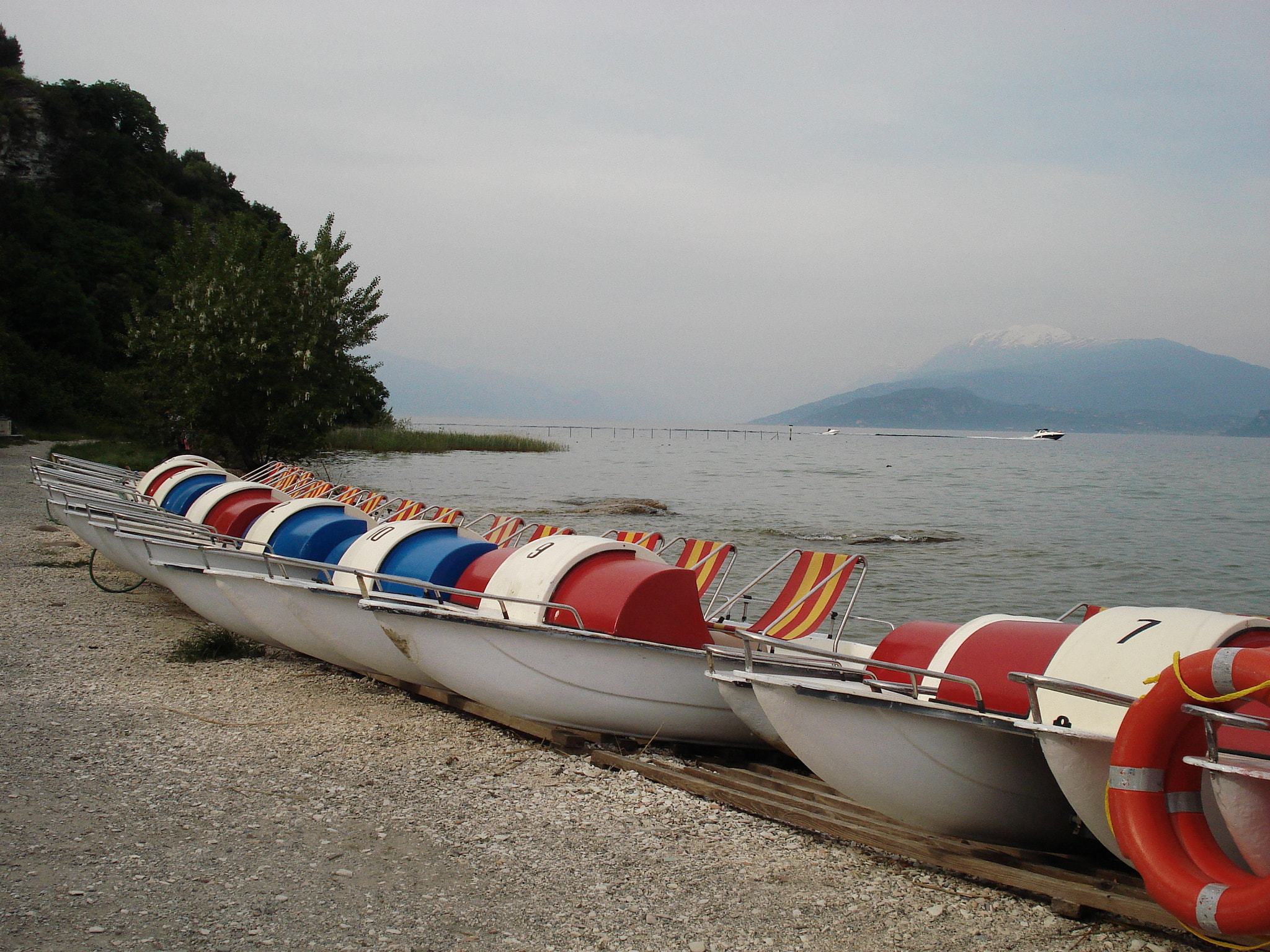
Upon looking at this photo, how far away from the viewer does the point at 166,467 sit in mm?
12711

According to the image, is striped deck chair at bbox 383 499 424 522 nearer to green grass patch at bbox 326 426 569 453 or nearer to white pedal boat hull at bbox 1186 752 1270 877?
white pedal boat hull at bbox 1186 752 1270 877

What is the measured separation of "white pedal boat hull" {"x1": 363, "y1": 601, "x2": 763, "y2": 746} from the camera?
5020mm

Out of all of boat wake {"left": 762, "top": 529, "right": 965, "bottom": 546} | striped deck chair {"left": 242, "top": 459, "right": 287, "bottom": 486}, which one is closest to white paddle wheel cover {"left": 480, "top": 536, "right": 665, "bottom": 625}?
striped deck chair {"left": 242, "top": 459, "right": 287, "bottom": 486}

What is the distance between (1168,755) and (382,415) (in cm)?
5776

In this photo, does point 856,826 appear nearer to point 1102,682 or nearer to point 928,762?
point 928,762

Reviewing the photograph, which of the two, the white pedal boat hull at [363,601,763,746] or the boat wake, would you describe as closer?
the white pedal boat hull at [363,601,763,746]

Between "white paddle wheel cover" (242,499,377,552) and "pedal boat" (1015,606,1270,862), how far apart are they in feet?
18.9

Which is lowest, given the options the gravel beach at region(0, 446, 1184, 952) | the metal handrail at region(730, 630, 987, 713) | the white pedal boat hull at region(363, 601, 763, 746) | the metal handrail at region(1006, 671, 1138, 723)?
the gravel beach at region(0, 446, 1184, 952)

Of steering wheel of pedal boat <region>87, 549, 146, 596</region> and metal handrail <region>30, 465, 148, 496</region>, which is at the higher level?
metal handrail <region>30, 465, 148, 496</region>

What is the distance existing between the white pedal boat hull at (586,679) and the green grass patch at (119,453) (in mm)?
21191

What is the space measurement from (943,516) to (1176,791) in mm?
25880

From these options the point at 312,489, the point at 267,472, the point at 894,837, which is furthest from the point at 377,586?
the point at 267,472

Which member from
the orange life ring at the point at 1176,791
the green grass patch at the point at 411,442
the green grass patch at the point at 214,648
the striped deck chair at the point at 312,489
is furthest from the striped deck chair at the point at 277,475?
the green grass patch at the point at 411,442

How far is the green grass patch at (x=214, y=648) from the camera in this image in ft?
23.1
